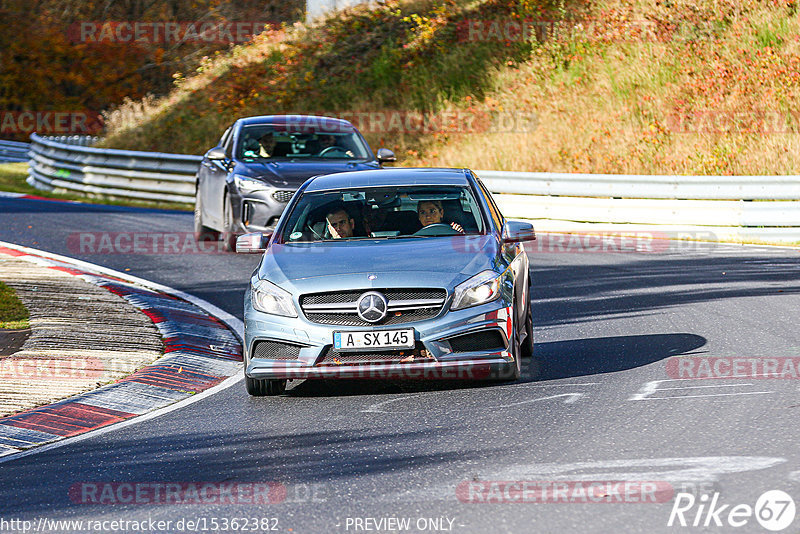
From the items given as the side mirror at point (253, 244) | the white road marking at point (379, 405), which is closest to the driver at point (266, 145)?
the side mirror at point (253, 244)

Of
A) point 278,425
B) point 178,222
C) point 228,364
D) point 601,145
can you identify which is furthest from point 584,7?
point 278,425

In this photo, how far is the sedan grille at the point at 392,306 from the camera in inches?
332

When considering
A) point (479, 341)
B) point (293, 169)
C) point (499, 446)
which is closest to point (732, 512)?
point (499, 446)

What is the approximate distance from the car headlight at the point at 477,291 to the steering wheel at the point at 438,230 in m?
0.99

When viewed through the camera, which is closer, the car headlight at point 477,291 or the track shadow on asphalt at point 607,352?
the car headlight at point 477,291

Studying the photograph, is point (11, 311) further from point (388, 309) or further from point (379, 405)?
point (388, 309)

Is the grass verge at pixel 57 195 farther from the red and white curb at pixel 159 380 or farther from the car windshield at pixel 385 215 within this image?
Answer: the car windshield at pixel 385 215

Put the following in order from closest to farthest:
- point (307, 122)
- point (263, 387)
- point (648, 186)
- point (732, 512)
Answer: point (732, 512) → point (263, 387) → point (307, 122) → point (648, 186)

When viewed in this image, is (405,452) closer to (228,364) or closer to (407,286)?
(407,286)

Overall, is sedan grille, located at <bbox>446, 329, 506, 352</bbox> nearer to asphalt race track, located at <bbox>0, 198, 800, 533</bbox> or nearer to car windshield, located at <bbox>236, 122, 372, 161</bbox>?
asphalt race track, located at <bbox>0, 198, 800, 533</bbox>

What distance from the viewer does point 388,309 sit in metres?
→ 8.43

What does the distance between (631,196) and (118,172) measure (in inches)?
490

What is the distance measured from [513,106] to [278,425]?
945 inches

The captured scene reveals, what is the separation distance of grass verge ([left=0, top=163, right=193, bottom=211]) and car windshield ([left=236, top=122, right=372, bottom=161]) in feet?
28.4
